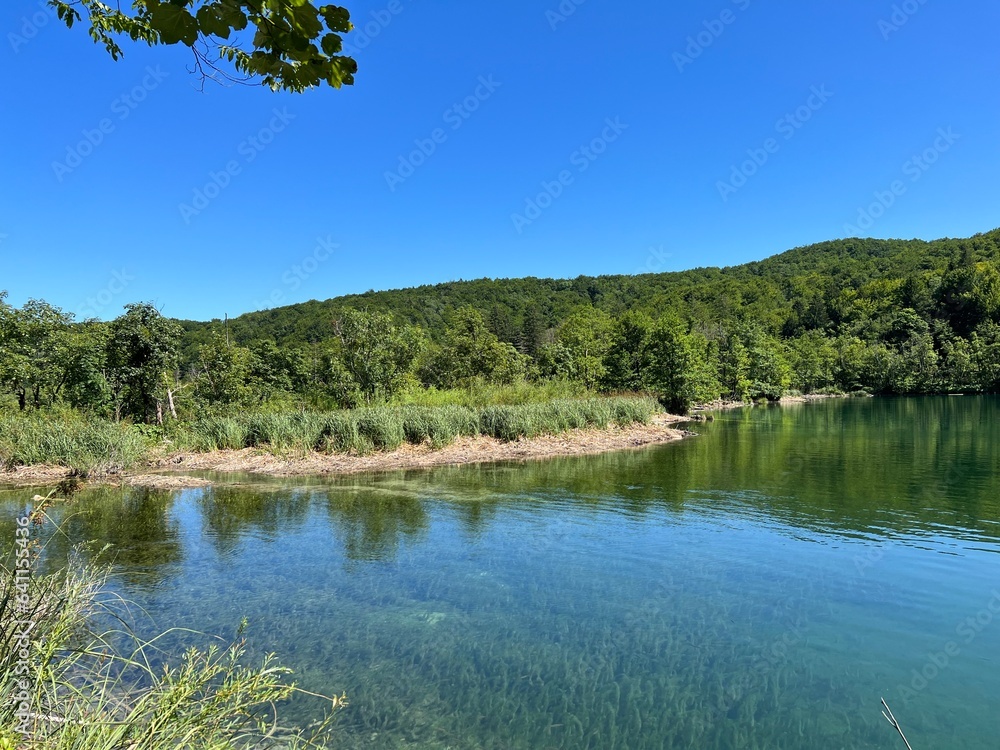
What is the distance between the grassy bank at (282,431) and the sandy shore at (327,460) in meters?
0.41

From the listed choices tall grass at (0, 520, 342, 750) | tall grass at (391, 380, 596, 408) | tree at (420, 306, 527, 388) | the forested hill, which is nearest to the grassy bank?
tall grass at (391, 380, 596, 408)

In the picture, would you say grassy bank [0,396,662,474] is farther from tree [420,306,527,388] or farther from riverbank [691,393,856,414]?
riverbank [691,393,856,414]

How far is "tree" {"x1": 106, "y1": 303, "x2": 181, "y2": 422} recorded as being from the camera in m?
22.2

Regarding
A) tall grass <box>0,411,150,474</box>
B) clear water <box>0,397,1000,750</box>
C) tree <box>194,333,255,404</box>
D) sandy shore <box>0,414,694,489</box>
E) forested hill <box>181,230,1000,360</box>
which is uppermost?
forested hill <box>181,230,1000,360</box>

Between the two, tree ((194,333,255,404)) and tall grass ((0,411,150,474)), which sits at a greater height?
tree ((194,333,255,404))

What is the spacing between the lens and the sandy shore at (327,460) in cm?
1675

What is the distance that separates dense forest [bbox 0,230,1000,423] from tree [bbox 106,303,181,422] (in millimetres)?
59

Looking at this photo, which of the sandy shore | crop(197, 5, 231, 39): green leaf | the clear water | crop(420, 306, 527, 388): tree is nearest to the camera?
crop(197, 5, 231, 39): green leaf

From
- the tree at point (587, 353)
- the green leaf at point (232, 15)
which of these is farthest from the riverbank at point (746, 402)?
the green leaf at point (232, 15)

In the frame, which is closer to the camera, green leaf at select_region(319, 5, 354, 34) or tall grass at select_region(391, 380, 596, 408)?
green leaf at select_region(319, 5, 354, 34)

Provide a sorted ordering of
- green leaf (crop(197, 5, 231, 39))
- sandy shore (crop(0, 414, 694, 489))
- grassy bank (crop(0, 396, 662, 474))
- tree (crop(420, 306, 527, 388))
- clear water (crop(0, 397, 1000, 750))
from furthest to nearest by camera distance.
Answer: tree (crop(420, 306, 527, 388)), grassy bank (crop(0, 396, 662, 474)), sandy shore (crop(0, 414, 694, 489)), clear water (crop(0, 397, 1000, 750)), green leaf (crop(197, 5, 231, 39))

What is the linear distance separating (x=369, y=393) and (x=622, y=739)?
984 inches

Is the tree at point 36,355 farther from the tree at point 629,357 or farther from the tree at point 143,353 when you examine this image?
the tree at point 629,357

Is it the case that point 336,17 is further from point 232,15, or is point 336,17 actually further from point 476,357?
point 476,357
